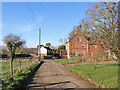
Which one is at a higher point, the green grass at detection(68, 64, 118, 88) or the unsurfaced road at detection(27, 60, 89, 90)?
the green grass at detection(68, 64, 118, 88)

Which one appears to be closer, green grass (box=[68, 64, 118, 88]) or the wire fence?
green grass (box=[68, 64, 118, 88])

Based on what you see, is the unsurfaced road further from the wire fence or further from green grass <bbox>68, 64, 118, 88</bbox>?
the wire fence

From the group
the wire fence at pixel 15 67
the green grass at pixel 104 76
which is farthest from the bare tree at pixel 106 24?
the wire fence at pixel 15 67

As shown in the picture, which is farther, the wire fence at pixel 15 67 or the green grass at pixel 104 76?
the wire fence at pixel 15 67

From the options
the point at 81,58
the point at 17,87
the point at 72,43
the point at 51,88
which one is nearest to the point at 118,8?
the point at 51,88

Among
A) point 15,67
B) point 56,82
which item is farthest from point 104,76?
point 15,67

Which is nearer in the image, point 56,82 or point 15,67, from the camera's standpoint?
point 56,82

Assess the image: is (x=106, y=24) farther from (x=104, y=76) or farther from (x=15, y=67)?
(x=15, y=67)

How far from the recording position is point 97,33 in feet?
39.9

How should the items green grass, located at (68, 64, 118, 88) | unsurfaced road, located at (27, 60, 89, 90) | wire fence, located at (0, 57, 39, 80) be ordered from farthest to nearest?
wire fence, located at (0, 57, 39, 80) < unsurfaced road, located at (27, 60, 89, 90) < green grass, located at (68, 64, 118, 88)

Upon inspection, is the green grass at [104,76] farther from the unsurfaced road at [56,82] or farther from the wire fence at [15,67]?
the wire fence at [15,67]

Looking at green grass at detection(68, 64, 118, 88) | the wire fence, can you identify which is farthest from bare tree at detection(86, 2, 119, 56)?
the wire fence

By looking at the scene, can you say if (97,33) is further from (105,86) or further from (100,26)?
(105,86)

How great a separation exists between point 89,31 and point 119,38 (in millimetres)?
3372
